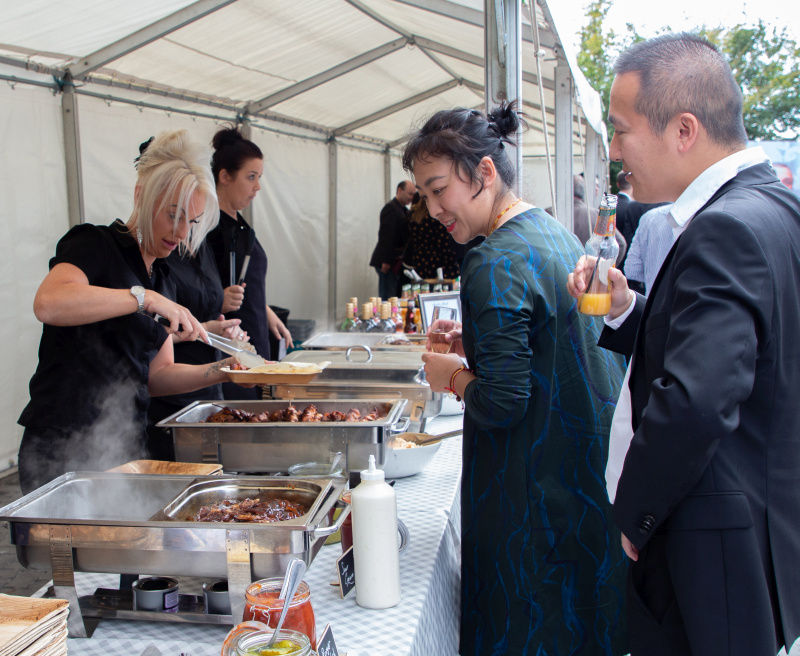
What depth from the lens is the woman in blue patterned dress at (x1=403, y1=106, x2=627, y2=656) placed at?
58.2 inches

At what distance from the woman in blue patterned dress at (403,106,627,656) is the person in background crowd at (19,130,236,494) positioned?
91cm

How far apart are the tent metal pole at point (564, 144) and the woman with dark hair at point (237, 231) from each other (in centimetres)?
205

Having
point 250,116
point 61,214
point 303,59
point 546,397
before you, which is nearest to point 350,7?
point 303,59

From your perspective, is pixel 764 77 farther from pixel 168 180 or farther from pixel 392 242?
pixel 168 180

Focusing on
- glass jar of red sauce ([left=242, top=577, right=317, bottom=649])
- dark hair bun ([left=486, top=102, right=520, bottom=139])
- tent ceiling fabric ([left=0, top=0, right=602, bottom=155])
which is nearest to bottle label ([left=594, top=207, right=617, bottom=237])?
dark hair bun ([left=486, top=102, right=520, bottom=139])

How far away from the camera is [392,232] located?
812 centimetres

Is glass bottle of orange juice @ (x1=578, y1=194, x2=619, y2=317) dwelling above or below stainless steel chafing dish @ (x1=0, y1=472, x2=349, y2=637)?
above

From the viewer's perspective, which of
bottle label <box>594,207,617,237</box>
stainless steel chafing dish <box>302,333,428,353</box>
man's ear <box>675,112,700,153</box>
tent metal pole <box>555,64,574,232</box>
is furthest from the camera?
tent metal pole <box>555,64,574,232</box>

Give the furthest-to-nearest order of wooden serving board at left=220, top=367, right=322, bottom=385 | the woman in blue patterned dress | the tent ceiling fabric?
1. the tent ceiling fabric
2. wooden serving board at left=220, top=367, right=322, bottom=385
3. the woman in blue patterned dress

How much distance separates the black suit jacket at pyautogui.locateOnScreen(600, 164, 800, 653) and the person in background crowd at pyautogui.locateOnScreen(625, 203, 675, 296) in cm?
251

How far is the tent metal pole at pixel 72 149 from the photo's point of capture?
4406 mm

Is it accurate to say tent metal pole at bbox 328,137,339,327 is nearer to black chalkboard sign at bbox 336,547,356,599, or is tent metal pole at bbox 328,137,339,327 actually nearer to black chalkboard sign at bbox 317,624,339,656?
black chalkboard sign at bbox 336,547,356,599

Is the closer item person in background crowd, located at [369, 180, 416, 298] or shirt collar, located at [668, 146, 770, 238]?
shirt collar, located at [668, 146, 770, 238]

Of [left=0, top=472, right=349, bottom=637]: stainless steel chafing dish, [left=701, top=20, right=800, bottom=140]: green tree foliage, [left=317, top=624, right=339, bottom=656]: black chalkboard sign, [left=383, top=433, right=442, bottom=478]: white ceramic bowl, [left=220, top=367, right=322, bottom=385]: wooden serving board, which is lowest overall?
[left=317, top=624, right=339, bottom=656]: black chalkboard sign
